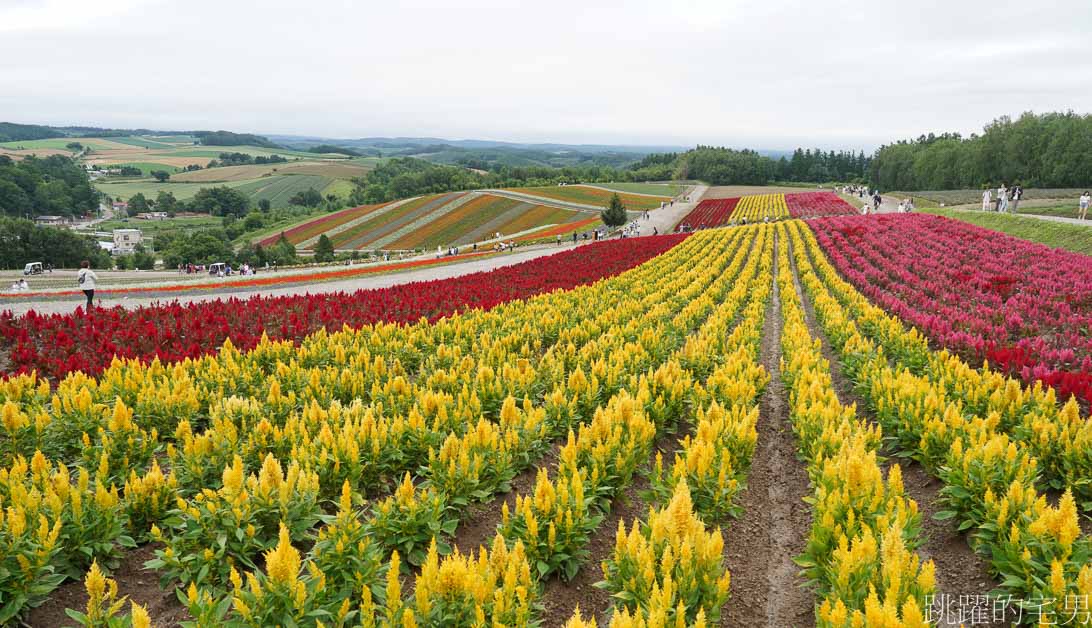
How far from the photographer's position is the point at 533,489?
19.0 ft

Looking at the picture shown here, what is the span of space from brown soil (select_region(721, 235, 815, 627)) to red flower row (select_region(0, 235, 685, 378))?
818 centimetres

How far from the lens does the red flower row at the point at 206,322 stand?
9.62m

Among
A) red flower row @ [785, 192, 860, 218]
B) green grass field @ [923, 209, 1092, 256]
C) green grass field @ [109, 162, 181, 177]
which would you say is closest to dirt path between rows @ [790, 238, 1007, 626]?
green grass field @ [923, 209, 1092, 256]

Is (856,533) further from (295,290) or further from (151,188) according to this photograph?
(151,188)

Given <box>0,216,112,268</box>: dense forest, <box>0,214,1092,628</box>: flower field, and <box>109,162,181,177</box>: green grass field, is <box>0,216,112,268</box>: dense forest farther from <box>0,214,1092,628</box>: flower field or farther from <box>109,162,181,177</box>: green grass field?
<box>109,162,181,177</box>: green grass field

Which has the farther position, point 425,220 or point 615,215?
point 425,220

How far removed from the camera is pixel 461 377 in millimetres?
8180

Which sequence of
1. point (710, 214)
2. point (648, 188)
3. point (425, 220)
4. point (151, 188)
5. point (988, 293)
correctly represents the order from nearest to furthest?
point (988, 293)
point (710, 214)
point (425, 220)
point (648, 188)
point (151, 188)

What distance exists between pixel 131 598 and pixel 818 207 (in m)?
70.3

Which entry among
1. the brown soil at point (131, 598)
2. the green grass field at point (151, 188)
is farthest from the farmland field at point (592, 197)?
the green grass field at point (151, 188)

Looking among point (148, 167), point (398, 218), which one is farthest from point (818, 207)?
point (148, 167)

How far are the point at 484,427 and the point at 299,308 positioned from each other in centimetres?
1010

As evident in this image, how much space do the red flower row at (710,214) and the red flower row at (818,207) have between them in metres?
7.27

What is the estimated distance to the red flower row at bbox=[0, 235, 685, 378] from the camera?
9.62m
